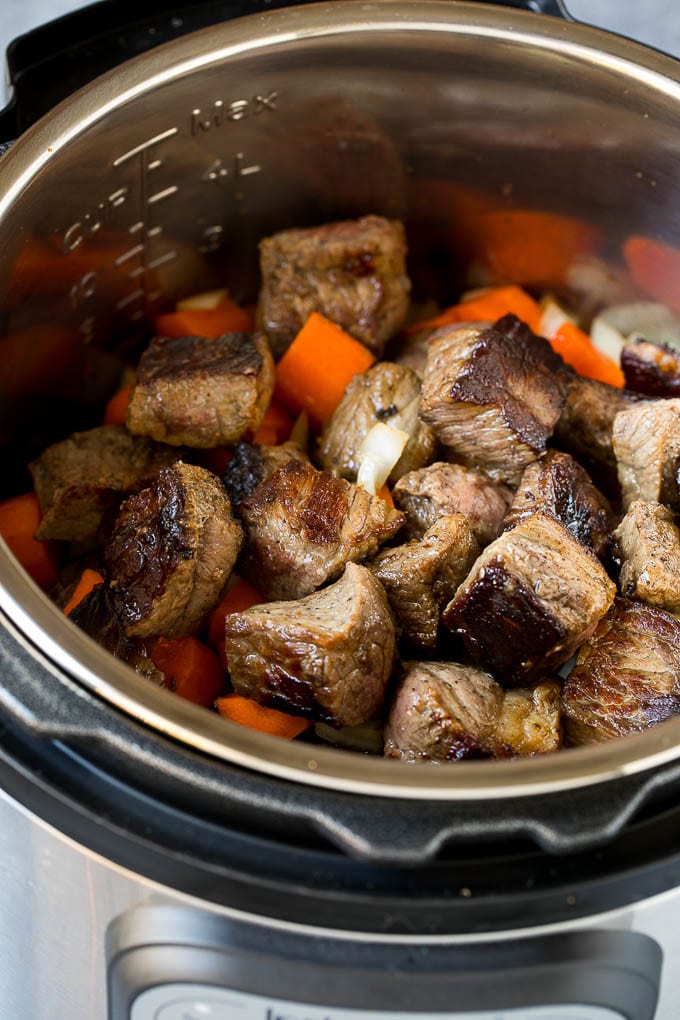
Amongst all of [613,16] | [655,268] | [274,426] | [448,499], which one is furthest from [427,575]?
[613,16]

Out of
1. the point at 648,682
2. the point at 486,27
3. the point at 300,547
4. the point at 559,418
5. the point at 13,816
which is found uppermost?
the point at 486,27

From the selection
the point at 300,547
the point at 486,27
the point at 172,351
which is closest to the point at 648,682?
the point at 300,547

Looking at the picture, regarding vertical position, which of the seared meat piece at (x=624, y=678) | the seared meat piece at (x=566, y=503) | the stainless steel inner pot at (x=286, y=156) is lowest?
the seared meat piece at (x=624, y=678)

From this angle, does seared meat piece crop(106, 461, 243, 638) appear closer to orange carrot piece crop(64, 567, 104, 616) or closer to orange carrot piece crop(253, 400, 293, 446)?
orange carrot piece crop(64, 567, 104, 616)

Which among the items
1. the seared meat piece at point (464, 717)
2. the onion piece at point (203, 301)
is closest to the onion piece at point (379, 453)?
the seared meat piece at point (464, 717)

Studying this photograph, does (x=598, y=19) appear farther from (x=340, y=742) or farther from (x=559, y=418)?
(x=340, y=742)

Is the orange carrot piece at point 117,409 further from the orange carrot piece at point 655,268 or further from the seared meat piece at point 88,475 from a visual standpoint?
the orange carrot piece at point 655,268

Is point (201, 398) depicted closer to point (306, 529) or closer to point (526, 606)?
point (306, 529)
